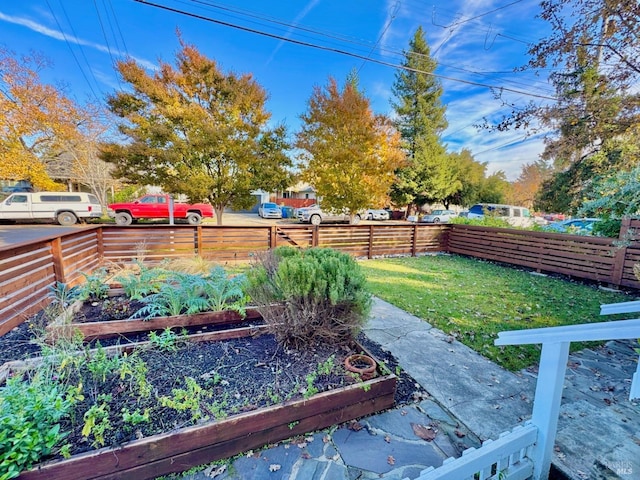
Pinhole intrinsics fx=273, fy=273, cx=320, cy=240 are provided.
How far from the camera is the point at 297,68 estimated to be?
8.75 metres

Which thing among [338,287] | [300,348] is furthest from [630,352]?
[300,348]

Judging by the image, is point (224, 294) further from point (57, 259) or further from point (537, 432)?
point (537, 432)

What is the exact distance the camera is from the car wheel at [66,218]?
38.6 ft

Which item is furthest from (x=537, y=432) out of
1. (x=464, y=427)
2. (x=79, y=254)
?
(x=79, y=254)

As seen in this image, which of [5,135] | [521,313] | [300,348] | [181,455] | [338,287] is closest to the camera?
[181,455]

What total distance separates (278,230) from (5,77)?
1297 centimetres

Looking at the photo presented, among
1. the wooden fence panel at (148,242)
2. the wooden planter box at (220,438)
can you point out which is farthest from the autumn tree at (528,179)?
the wooden planter box at (220,438)

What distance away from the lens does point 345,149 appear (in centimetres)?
947

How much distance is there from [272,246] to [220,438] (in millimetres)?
5372

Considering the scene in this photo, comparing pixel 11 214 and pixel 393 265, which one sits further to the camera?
pixel 11 214

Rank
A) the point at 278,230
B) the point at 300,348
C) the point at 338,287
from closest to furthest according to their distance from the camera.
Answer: the point at 338,287, the point at 300,348, the point at 278,230

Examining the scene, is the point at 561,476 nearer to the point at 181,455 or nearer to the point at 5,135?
the point at 181,455

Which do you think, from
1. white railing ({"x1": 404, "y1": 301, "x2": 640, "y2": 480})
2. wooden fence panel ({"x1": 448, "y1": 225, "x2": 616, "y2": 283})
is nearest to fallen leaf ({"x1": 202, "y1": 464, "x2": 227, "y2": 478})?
white railing ({"x1": 404, "y1": 301, "x2": 640, "y2": 480})

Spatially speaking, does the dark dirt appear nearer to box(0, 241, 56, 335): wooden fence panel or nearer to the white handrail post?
box(0, 241, 56, 335): wooden fence panel
